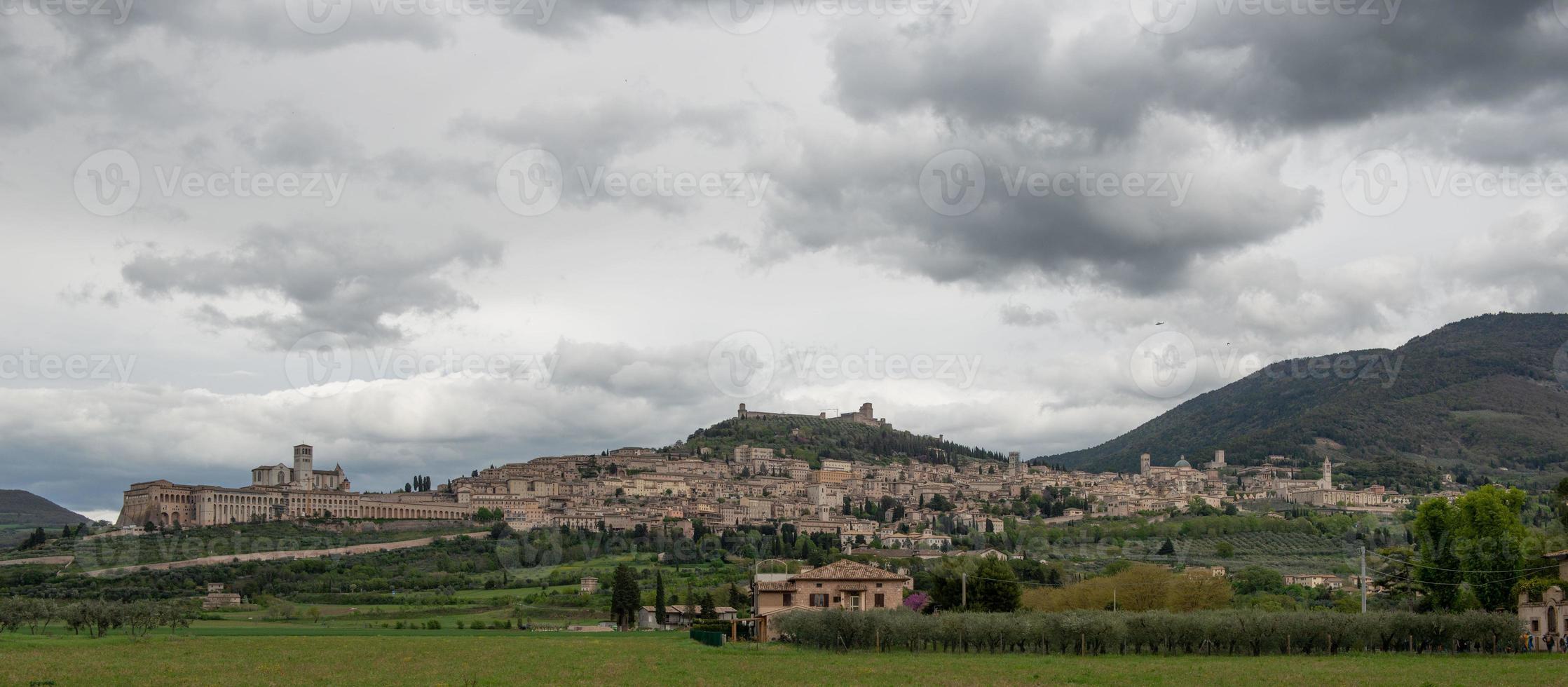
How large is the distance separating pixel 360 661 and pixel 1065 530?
115 metres

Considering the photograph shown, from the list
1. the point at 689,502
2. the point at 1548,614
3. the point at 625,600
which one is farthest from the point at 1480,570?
the point at 689,502

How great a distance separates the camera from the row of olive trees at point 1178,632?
36.5 m

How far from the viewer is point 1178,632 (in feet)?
121

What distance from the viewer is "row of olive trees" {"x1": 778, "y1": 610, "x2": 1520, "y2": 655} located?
3647 cm

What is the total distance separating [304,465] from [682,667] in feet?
526

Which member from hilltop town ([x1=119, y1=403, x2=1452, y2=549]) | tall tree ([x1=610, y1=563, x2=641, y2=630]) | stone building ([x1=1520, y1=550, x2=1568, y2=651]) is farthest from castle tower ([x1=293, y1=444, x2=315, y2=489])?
stone building ([x1=1520, y1=550, x2=1568, y2=651])

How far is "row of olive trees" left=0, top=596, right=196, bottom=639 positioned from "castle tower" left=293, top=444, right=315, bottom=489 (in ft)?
406

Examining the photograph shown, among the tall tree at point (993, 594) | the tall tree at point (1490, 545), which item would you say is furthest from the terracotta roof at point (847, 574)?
the tall tree at point (1490, 545)

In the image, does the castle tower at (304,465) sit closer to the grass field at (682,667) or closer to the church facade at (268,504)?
the church facade at (268,504)

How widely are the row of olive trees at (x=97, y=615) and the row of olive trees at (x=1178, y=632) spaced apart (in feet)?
90.4

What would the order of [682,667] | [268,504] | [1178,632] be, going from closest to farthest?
[682,667], [1178,632], [268,504]

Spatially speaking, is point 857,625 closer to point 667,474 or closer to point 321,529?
point 321,529

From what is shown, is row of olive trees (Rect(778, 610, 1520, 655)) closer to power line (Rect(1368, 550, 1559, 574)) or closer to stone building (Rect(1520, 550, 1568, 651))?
stone building (Rect(1520, 550, 1568, 651))

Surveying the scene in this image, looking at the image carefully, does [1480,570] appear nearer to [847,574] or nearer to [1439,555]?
[1439,555]
